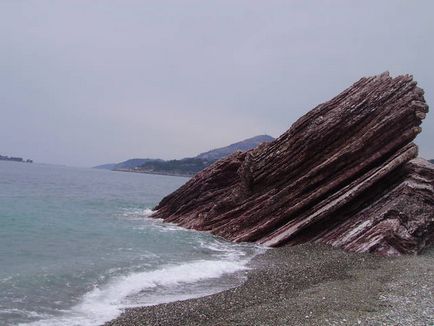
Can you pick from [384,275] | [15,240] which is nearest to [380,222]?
[384,275]

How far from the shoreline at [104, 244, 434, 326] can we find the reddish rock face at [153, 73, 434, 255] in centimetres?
338

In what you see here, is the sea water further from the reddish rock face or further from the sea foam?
the reddish rock face

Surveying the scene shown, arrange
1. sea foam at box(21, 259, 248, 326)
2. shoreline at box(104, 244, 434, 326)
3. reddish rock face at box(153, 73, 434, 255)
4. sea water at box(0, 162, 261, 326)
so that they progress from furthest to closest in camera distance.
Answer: reddish rock face at box(153, 73, 434, 255) → sea water at box(0, 162, 261, 326) → sea foam at box(21, 259, 248, 326) → shoreline at box(104, 244, 434, 326)

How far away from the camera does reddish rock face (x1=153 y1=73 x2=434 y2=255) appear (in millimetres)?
23688

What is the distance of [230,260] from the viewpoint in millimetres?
22641

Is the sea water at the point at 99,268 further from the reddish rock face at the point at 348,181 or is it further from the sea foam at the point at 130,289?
the reddish rock face at the point at 348,181

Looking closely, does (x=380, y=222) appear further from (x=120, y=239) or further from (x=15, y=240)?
(x=15, y=240)

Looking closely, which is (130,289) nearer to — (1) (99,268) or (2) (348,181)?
(1) (99,268)

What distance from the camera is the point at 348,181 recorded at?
2750 centimetres

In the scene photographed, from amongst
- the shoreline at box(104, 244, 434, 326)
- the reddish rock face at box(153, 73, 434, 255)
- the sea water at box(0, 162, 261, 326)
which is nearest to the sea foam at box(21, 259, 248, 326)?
the sea water at box(0, 162, 261, 326)

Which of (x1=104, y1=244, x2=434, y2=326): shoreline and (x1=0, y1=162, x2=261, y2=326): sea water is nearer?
(x1=104, y1=244, x2=434, y2=326): shoreline

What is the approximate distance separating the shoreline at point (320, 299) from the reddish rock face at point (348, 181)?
133 inches

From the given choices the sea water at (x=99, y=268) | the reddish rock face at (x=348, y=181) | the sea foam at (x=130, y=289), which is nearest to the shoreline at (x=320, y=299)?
the sea foam at (x=130, y=289)

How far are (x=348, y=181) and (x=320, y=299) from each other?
50.0 ft
